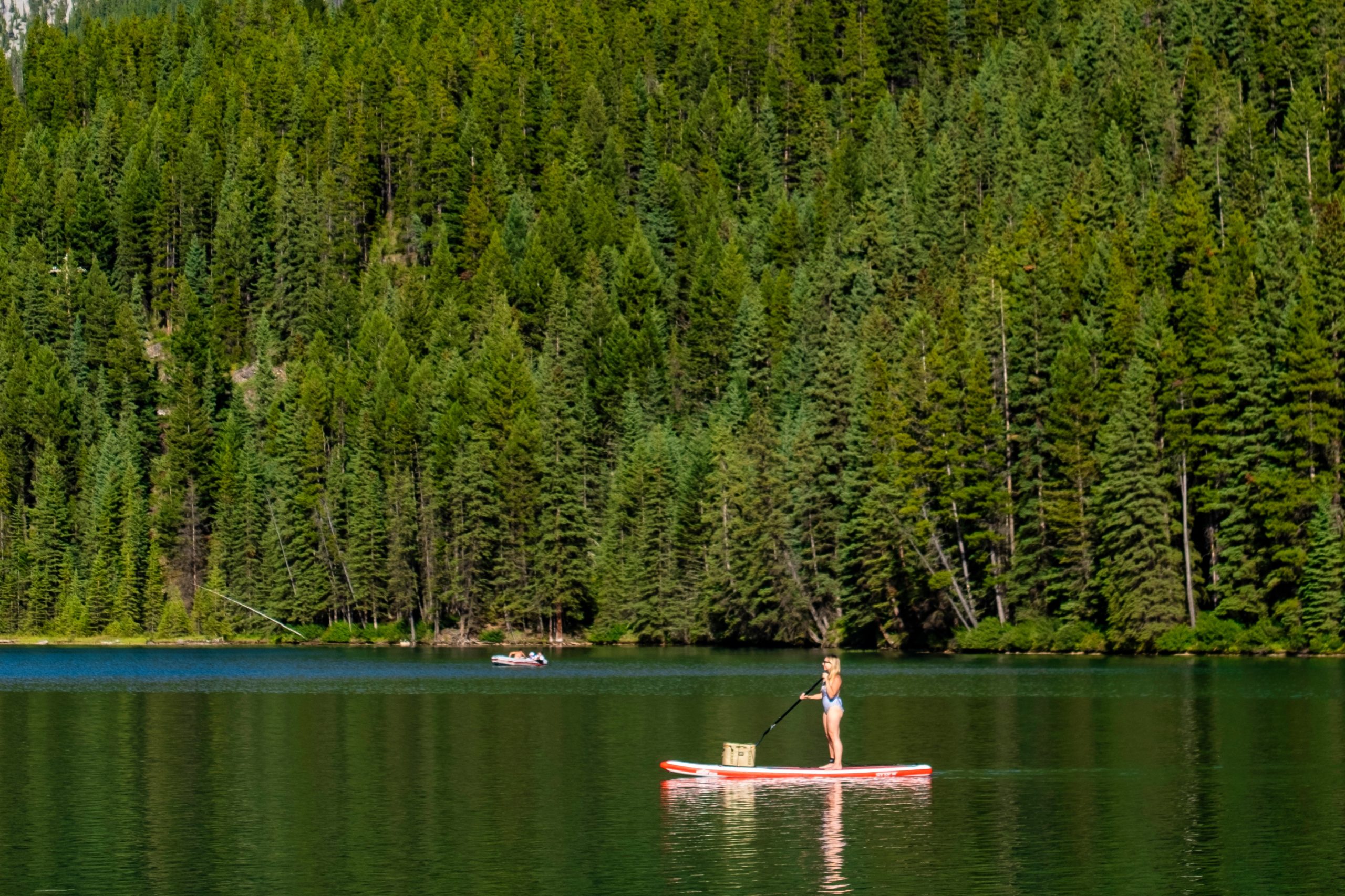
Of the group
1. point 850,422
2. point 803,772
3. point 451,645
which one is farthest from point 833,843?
point 451,645

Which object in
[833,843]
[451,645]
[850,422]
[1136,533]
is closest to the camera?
Answer: [833,843]

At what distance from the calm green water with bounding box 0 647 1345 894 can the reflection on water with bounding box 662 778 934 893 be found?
0.33 ft

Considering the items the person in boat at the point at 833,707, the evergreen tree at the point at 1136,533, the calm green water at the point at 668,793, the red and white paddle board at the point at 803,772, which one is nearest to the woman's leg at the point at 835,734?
the person in boat at the point at 833,707

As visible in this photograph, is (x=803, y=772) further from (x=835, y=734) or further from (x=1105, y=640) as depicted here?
(x=1105, y=640)

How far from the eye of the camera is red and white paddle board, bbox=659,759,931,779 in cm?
4612

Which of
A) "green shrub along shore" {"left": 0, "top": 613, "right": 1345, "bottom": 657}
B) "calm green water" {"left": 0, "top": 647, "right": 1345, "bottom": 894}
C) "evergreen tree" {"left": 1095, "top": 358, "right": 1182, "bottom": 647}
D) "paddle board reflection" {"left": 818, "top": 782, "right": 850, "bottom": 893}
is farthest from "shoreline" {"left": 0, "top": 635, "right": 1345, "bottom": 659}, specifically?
"paddle board reflection" {"left": 818, "top": 782, "right": 850, "bottom": 893}

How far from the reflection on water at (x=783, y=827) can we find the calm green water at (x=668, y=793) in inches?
4.0

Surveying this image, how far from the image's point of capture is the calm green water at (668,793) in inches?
1305

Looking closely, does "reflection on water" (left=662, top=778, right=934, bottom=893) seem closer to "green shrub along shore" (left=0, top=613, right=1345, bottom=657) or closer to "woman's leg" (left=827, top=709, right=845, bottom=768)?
"woman's leg" (left=827, top=709, right=845, bottom=768)

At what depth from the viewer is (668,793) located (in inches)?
1748

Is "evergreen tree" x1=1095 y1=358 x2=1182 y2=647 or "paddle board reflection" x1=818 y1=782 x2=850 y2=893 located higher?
"evergreen tree" x1=1095 y1=358 x2=1182 y2=647

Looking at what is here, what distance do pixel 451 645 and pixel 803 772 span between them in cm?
10733

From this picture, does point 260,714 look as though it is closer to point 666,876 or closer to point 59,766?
point 59,766

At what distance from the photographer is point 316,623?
162m
